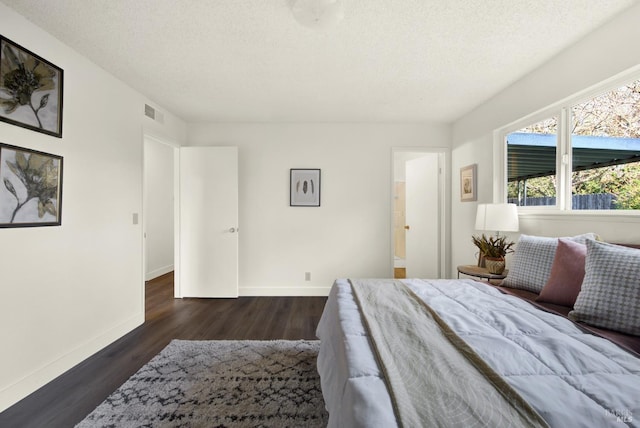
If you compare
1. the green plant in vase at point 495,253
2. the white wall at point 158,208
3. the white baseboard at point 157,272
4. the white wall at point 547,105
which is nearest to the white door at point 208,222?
the white baseboard at point 157,272

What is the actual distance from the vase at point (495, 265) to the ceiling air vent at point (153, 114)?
13.0 ft

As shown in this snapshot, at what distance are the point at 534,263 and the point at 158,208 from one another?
5.52 meters

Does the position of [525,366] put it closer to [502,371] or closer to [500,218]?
[502,371]

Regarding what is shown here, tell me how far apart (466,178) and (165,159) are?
5.22 meters

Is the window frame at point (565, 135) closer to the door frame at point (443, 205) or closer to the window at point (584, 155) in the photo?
the window at point (584, 155)

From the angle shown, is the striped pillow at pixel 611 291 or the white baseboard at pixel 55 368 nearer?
the striped pillow at pixel 611 291

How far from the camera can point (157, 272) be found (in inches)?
190

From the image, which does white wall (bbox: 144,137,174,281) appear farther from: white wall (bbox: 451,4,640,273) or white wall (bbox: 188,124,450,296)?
white wall (bbox: 451,4,640,273)

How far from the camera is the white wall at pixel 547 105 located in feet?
5.65

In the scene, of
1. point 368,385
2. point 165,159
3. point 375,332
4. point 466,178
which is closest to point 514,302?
point 375,332

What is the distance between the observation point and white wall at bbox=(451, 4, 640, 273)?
172cm

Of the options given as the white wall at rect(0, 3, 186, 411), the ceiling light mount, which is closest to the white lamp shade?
the ceiling light mount

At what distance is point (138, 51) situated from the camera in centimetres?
215

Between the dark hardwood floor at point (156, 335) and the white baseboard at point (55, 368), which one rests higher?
the white baseboard at point (55, 368)
